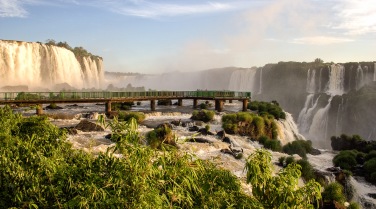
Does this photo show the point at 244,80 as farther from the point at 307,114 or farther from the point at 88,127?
the point at 88,127

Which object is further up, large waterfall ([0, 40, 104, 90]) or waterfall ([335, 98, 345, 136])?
large waterfall ([0, 40, 104, 90])

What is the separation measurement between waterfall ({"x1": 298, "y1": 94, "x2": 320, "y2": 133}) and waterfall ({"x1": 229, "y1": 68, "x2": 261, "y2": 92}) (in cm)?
2330

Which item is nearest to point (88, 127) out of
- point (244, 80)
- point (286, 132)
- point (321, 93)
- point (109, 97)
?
point (109, 97)

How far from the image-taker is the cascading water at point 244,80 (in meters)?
95.2

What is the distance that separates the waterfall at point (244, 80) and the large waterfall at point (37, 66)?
141ft

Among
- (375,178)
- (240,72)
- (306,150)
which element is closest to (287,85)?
(240,72)

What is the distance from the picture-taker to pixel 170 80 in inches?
5797

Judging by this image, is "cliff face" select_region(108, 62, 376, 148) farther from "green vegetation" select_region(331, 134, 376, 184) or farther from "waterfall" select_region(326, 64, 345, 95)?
"green vegetation" select_region(331, 134, 376, 184)

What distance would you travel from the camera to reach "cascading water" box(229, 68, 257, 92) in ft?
312

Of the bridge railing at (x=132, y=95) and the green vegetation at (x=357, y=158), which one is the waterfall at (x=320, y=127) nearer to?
the bridge railing at (x=132, y=95)

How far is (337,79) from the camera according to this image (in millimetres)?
74125

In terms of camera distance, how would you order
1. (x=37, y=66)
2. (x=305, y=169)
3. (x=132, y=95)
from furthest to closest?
(x=37, y=66) < (x=132, y=95) < (x=305, y=169)

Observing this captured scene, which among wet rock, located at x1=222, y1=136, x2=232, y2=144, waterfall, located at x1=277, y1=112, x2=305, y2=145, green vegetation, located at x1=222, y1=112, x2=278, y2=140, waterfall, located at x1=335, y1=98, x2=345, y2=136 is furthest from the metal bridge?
waterfall, located at x1=335, y1=98, x2=345, y2=136

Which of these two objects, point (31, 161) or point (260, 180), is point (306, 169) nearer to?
point (260, 180)
